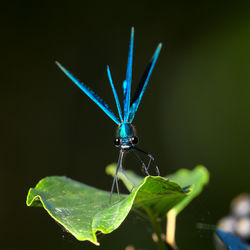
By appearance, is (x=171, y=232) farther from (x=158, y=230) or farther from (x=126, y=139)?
(x=126, y=139)

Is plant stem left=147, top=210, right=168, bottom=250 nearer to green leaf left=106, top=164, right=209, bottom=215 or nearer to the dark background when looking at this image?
green leaf left=106, top=164, right=209, bottom=215

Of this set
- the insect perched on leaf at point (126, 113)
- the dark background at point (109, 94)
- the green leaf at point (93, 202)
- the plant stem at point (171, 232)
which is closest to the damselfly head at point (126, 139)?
the insect perched on leaf at point (126, 113)

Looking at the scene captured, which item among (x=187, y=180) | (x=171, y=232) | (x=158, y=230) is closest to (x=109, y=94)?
(x=187, y=180)

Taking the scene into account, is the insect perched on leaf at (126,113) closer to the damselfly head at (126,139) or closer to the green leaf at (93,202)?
the damselfly head at (126,139)

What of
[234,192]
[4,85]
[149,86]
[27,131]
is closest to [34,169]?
[27,131]

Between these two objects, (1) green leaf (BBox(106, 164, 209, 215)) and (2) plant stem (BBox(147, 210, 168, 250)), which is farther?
(1) green leaf (BBox(106, 164, 209, 215))

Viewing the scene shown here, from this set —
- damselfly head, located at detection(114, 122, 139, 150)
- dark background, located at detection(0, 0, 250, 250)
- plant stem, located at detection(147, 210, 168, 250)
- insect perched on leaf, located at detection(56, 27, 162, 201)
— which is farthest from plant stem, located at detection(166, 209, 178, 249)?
dark background, located at detection(0, 0, 250, 250)

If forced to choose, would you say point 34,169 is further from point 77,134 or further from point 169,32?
point 169,32
